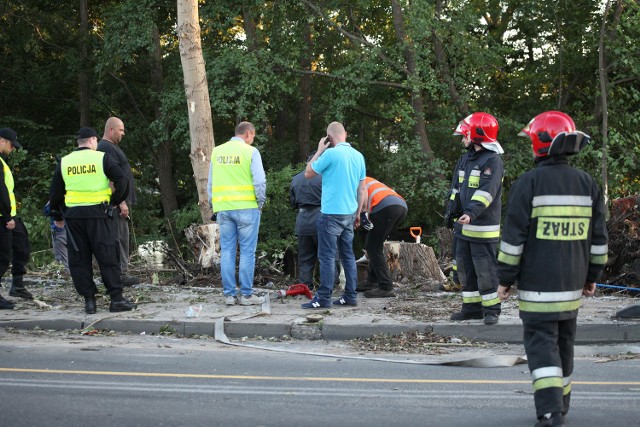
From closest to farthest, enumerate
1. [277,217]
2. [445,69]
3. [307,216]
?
[307,216] < [445,69] < [277,217]

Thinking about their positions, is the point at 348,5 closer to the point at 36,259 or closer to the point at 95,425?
the point at 36,259

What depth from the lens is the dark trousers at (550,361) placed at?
5789 millimetres

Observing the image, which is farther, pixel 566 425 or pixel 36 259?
pixel 36 259

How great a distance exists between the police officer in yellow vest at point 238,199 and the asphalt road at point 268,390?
231cm

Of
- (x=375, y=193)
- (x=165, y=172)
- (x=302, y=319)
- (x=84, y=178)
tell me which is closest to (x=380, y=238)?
(x=375, y=193)

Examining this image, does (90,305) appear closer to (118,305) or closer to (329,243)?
(118,305)

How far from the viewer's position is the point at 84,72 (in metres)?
29.8

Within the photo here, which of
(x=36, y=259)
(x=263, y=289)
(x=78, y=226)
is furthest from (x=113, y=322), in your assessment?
(x=36, y=259)

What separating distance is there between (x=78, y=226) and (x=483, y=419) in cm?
556

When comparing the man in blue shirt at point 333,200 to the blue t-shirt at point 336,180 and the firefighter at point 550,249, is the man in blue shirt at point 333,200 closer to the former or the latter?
the blue t-shirt at point 336,180

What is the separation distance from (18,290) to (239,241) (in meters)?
2.81

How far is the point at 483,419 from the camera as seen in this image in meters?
6.23

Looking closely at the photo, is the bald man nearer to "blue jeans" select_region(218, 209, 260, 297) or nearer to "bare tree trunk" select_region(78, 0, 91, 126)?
"blue jeans" select_region(218, 209, 260, 297)

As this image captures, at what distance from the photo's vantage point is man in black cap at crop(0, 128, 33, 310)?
1109 cm
